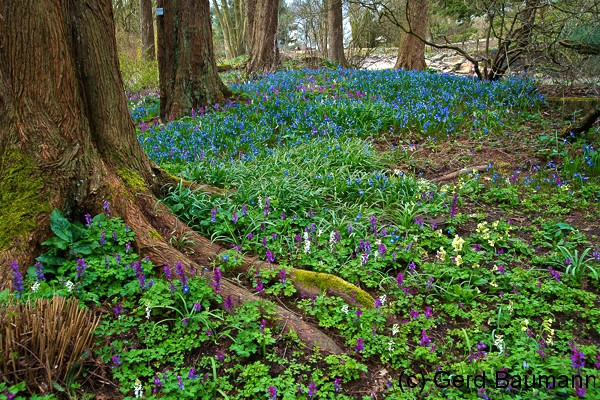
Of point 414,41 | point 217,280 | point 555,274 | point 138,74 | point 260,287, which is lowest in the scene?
point 555,274

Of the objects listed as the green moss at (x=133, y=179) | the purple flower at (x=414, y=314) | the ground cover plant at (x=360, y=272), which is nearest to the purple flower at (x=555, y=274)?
the ground cover plant at (x=360, y=272)

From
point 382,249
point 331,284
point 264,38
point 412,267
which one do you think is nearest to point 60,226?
point 331,284

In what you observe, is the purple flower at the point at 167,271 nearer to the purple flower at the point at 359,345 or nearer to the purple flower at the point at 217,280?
the purple flower at the point at 217,280

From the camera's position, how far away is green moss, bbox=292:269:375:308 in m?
3.03

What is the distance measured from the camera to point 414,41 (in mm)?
12367

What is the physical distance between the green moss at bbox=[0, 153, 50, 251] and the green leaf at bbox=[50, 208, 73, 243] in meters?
0.07

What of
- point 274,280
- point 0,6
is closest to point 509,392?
point 274,280

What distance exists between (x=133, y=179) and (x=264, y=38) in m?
9.20

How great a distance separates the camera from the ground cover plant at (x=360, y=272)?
2354mm

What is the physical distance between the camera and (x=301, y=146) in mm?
5750

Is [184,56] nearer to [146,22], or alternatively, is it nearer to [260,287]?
[260,287]

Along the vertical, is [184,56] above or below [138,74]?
below

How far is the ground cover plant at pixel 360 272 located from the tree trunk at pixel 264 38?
234 inches

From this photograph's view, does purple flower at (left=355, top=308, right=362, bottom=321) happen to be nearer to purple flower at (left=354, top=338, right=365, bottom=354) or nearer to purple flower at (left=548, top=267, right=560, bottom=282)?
purple flower at (left=354, top=338, right=365, bottom=354)
